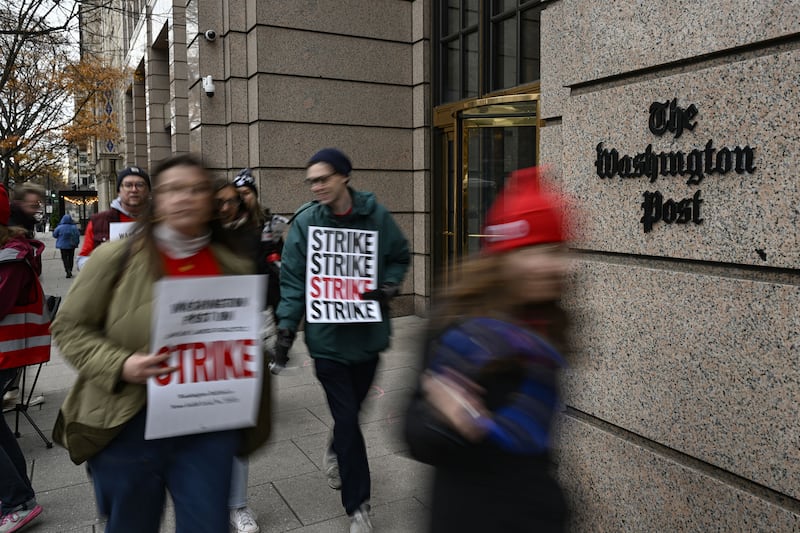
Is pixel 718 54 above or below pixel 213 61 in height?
below

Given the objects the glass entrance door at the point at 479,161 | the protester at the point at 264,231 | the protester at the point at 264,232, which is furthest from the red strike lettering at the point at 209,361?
the glass entrance door at the point at 479,161

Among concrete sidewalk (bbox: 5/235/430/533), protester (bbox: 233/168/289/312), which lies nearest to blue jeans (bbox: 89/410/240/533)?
concrete sidewalk (bbox: 5/235/430/533)

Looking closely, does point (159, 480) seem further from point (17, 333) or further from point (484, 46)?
point (484, 46)

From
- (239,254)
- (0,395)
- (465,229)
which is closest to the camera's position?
(239,254)

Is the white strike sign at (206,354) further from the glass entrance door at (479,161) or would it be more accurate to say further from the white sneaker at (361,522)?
the glass entrance door at (479,161)

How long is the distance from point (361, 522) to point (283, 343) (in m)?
1.08

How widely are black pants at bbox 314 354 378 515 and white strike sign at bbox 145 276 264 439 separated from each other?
1.22 meters

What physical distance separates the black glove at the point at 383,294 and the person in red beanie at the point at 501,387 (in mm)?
1997

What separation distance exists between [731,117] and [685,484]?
172cm

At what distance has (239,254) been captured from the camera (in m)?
2.70

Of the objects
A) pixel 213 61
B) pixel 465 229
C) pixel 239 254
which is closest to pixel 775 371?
pixel 239 254

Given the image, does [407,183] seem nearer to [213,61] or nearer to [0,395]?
[213,61]

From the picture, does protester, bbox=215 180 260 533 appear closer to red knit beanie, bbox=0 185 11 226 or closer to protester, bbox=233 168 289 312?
protester, bbox=233 168 289 312

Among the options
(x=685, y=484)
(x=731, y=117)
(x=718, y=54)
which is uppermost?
(x=718, y=54)
